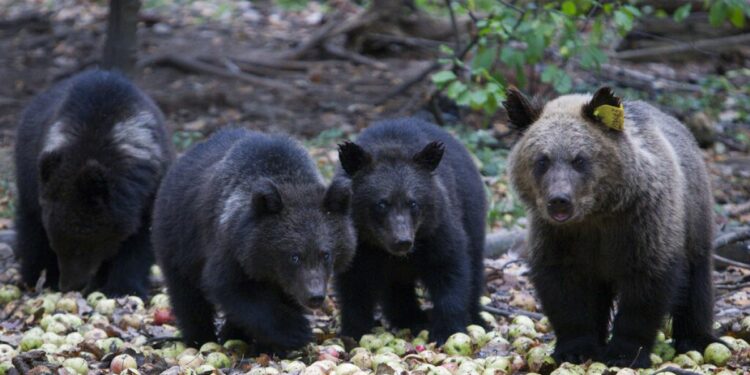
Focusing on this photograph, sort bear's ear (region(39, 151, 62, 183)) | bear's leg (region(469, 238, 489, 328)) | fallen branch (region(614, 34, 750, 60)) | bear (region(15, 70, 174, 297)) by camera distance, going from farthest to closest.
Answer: fallen branch (region(614, 34, 750, 60))
bear (region(15, 70, 174, 297))
bear's ear (region(39, 151, 62, 183))
bear's leg (region(469, 238, 489, 328))

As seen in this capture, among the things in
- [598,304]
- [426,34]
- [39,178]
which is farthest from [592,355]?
Answer: [426,34]

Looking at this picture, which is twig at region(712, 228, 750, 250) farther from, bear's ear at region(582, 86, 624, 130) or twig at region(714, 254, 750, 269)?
bear's ear at region(582, 86, 624, 130)

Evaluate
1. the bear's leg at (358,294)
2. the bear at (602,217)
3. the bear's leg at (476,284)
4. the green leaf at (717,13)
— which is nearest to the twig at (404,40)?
the green leaf at (717,13)

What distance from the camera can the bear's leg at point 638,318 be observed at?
5680 millimetres

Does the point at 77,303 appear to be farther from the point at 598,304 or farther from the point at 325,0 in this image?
the point at 325,0

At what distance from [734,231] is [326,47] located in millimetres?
9200

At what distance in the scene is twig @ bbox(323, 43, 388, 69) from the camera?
16109mm

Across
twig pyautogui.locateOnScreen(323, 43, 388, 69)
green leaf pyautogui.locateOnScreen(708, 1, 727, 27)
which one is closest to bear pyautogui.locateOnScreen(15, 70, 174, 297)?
green leaf pyautogui.locateOnScreen(708, 1, 727, 27)

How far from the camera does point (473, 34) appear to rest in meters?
12.4

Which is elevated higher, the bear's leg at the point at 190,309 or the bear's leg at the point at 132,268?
the bear's leg at the point at 190,309

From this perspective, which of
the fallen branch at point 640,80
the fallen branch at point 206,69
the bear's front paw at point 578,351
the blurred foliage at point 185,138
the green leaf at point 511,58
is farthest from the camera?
the fallen branch at point 206,69

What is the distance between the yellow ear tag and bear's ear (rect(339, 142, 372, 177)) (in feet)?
5.56

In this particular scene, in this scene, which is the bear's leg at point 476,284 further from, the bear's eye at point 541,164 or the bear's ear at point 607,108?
the bear's ear at point 607,108

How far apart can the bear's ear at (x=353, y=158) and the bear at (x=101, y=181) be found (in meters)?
2.52
